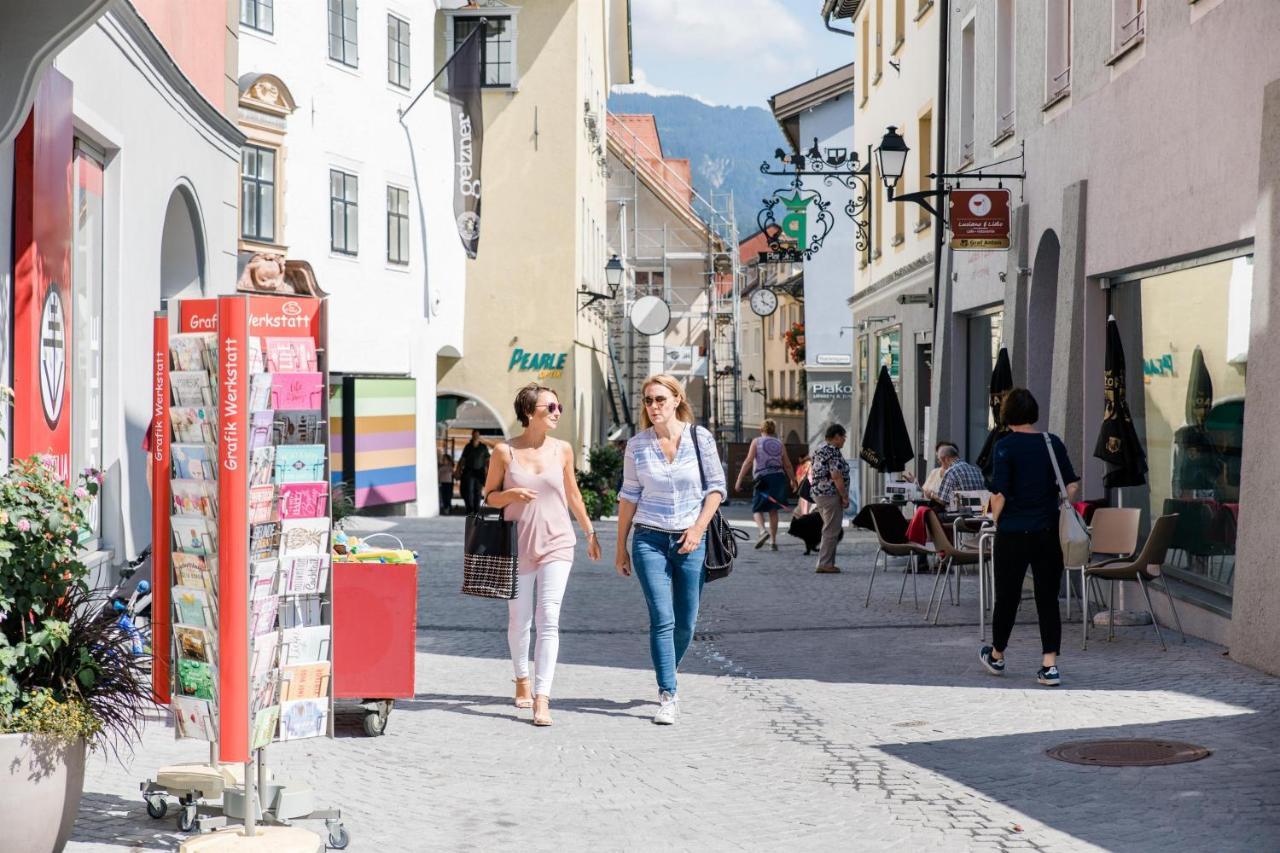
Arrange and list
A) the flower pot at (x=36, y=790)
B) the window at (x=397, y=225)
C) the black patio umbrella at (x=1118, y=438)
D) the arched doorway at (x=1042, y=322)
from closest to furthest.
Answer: the flower pot at (x=36, y=790)
the black patio umbrella at (x=1118, y=438)
the arched doorway at (x=1042, y=322)
the window at (x=397, y=225)

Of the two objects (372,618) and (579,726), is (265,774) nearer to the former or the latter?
(372,618)

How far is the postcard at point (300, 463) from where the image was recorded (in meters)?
6.08

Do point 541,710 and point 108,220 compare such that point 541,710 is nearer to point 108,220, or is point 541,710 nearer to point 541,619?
point 541,619

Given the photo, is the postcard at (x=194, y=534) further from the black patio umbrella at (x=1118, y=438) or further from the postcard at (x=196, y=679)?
the black patio umbrella at (x=1118, y=438)

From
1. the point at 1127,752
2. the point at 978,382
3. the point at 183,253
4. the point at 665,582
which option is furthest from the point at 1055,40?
the point at 1127,752

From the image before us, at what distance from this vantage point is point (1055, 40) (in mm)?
16844

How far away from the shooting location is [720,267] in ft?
201

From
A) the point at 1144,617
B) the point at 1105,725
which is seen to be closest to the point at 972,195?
the point at 1144,617

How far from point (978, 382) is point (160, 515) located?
673 inches

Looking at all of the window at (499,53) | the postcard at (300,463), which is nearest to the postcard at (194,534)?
the postcard at (300,463)

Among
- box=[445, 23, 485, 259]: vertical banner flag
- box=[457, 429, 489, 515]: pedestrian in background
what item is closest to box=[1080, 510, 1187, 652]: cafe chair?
box=[457, 429, 489, 515]: pedestrian in background

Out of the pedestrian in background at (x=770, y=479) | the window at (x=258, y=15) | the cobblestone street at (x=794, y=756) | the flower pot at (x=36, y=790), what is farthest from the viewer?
the window at (x=258, y=15)

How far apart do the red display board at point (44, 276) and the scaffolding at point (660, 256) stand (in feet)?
130

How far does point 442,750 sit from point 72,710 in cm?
273
